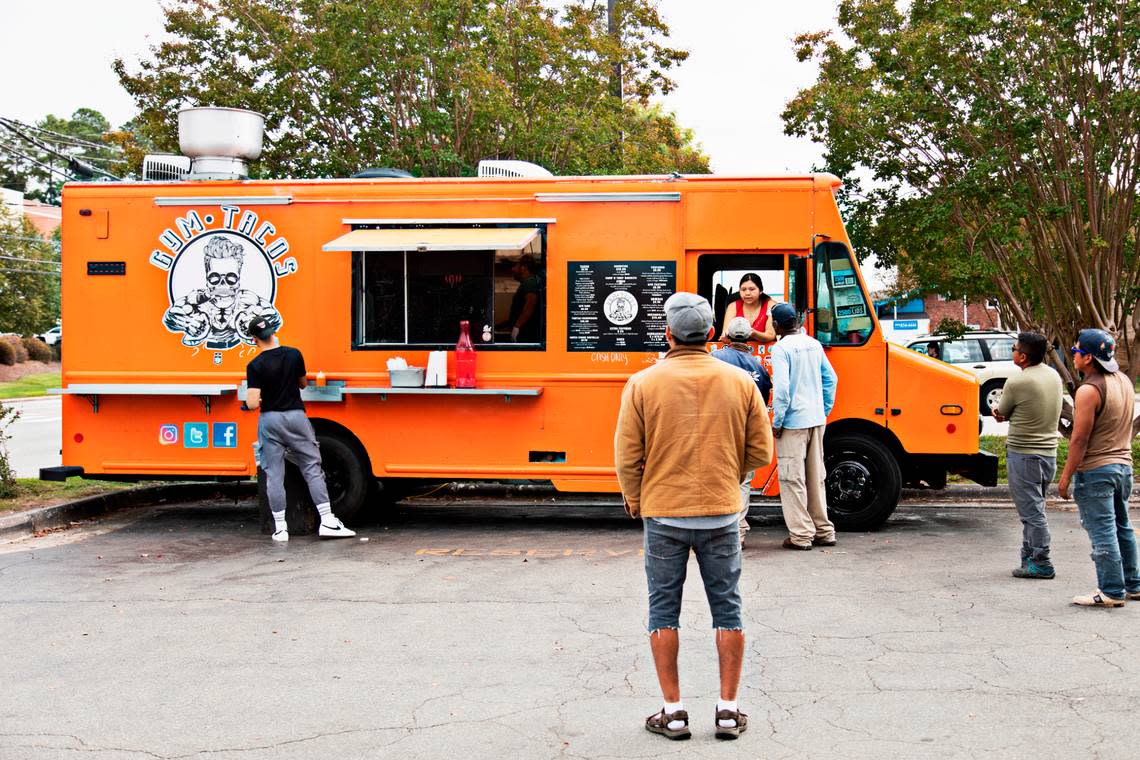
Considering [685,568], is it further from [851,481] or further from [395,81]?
[395,81]

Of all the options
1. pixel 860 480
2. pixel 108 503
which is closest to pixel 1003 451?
pixel 860 480

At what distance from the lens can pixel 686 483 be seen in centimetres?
469

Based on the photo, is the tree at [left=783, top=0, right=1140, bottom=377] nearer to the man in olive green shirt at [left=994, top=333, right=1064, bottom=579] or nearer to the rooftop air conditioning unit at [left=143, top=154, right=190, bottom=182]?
the man in olive green shirt at [left=994, top=333, right=1064, bottom=579]

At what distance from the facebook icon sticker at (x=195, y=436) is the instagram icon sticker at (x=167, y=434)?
0.08m

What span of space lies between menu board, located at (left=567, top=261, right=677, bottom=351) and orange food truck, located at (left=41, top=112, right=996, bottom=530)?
0.02 metres

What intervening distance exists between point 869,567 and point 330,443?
15.7 feet

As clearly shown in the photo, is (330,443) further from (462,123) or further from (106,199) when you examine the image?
(462,123)

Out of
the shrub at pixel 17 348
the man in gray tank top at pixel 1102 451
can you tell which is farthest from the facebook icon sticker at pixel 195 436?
the shrub at pixel 17 348

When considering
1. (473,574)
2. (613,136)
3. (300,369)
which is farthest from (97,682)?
(613,136)

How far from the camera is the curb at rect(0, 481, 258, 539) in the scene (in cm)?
1005

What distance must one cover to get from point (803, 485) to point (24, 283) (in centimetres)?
4666

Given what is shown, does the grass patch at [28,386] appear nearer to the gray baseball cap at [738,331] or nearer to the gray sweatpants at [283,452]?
the gray sweatpants at [283,452]

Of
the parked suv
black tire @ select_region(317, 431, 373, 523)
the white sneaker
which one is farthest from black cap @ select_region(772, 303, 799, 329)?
the parked suv

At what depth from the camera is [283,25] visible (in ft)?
48.6
